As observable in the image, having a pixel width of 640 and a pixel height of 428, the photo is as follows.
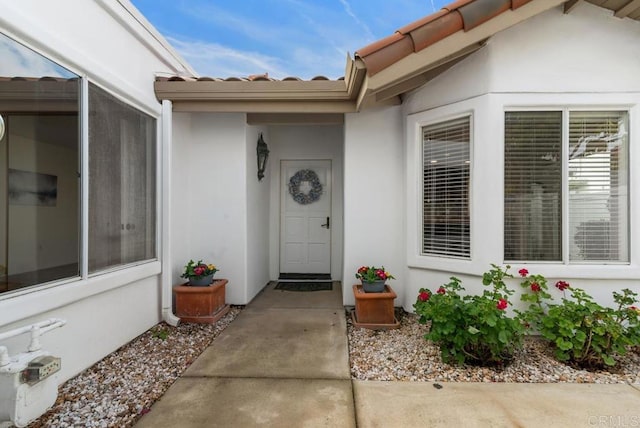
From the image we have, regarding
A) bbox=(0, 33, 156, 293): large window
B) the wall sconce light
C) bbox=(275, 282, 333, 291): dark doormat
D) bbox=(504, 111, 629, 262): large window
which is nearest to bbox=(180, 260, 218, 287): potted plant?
bbox=(0, 33, 156, 293): large window

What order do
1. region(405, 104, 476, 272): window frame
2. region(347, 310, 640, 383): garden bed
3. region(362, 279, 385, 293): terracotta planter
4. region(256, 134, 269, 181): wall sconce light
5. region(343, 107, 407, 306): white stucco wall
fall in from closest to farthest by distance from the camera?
region(347, 310, 640, 383): garden bed < region(405, 104, 476, 272): window frame < region(362, 279, 385, 293): terracotta planter < region(343, 107, 407, 306): white stucco wall < region(256, 134, 269, 181): wall sconce light

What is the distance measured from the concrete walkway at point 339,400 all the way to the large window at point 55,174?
4.24 ft

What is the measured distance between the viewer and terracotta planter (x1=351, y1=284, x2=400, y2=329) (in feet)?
11.4

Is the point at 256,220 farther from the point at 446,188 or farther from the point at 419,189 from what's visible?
the point at 446,188

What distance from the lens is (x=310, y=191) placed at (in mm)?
5668

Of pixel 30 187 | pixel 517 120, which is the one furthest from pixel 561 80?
pixel 30 187

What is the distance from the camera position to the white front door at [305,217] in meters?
5.67

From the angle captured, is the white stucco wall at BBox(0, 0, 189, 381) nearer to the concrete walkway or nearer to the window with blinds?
the concrete walkway

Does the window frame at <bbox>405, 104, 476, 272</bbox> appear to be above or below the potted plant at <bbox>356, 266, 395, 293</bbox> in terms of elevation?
above

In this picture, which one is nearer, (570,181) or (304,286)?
(570,181)

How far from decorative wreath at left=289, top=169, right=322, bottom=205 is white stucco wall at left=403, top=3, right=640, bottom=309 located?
296cm

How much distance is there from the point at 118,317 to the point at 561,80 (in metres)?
4.76

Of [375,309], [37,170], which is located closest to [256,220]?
[375,309]

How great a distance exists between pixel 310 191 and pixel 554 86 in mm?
3669
